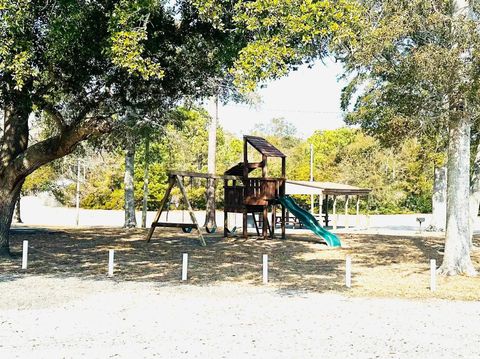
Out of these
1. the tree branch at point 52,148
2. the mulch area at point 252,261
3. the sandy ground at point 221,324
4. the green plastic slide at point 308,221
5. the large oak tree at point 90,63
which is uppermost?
the large oak tree at point 90,63

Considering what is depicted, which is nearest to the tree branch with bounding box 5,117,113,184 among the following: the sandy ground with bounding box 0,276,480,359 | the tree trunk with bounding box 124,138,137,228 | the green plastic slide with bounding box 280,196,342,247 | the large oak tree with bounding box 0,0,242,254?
the large oak tree with bounding box 0,0,242,254

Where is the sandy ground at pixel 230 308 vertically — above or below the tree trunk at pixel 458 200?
below

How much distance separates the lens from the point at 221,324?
902 centimetres

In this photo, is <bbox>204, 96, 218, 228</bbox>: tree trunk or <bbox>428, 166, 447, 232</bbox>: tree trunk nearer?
<bbox>428, 166, 447, 232</bbox>: tree trunk

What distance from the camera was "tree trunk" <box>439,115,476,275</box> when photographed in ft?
50.0

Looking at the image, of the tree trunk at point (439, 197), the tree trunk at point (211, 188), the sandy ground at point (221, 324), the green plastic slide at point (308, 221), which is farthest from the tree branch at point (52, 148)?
the tree trunk at point (439, 197)

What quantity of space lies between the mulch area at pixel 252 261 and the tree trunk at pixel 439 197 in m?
5.15

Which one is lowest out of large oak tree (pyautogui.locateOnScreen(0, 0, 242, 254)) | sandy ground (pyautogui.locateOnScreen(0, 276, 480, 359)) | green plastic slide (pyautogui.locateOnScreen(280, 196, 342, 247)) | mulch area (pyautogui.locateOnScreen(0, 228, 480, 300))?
sandy ground (pyautogui.locateOnScreen(0, 276, 480, 359))

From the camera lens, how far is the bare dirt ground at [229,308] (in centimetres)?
756

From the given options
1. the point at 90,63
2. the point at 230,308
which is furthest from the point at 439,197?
the point at 230,308

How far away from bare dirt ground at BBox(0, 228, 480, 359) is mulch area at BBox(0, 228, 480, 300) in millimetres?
53

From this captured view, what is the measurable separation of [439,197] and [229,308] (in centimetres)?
2428

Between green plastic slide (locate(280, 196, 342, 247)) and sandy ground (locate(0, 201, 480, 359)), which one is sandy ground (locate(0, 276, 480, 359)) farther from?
green plastic slide (locate(280, 196, 342, 247))

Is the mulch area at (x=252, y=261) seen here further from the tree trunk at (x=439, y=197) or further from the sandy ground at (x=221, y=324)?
the tree trunk at (x=439, y=197)
